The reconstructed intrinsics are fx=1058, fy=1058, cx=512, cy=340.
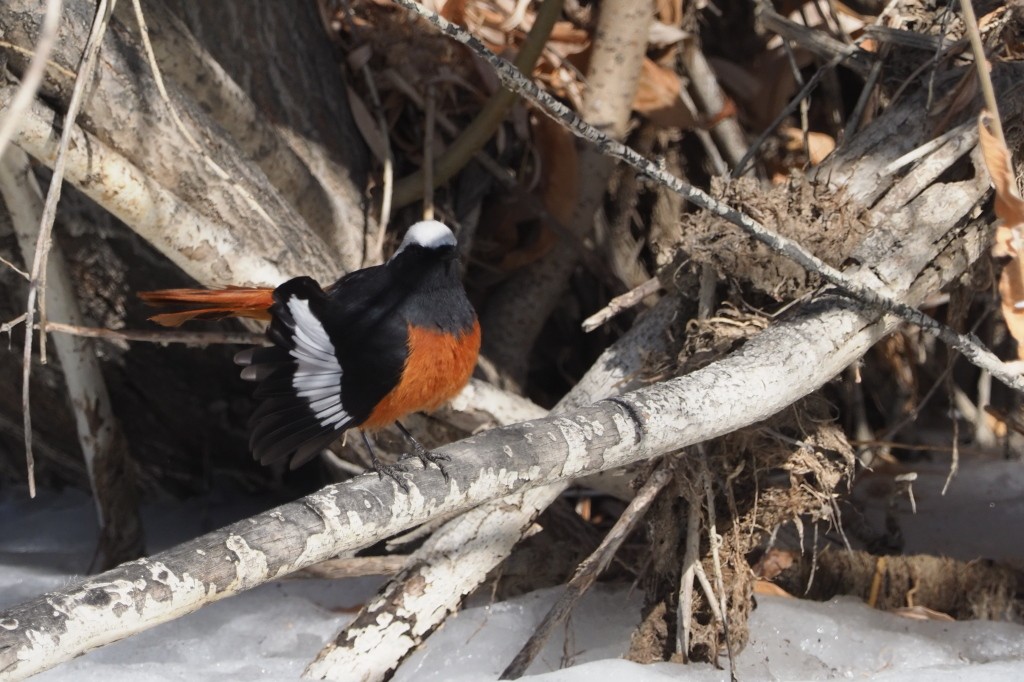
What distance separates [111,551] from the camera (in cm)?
263

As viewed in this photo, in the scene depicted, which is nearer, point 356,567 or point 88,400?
point 356,567

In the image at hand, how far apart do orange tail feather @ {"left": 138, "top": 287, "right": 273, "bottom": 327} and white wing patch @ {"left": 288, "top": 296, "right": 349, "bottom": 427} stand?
0.47 ft

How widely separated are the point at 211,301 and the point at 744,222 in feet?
3.15

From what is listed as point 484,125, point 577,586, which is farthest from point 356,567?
point 484,125

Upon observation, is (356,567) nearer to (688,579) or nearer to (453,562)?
(453,562)

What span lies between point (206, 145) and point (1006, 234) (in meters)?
1.45

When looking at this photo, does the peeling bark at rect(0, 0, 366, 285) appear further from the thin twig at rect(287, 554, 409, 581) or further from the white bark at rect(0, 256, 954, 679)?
the white bark at rect(0, 256, 954, 679)

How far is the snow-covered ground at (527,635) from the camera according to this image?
6.52 feet

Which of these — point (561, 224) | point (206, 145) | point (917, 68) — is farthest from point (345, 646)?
point (917, 68)

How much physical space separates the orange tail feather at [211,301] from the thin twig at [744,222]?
24.3 inches

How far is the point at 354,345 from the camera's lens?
1.83m

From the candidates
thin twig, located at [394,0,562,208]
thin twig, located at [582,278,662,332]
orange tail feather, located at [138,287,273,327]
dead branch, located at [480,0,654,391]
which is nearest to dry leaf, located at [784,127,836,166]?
dead branch, located at [480,0,654,391]

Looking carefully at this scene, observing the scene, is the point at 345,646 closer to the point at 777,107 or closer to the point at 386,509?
the point at 386,509

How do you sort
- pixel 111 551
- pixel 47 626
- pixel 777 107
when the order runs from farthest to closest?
pixel 777 107
pixel 111 551
pixel 47 626
